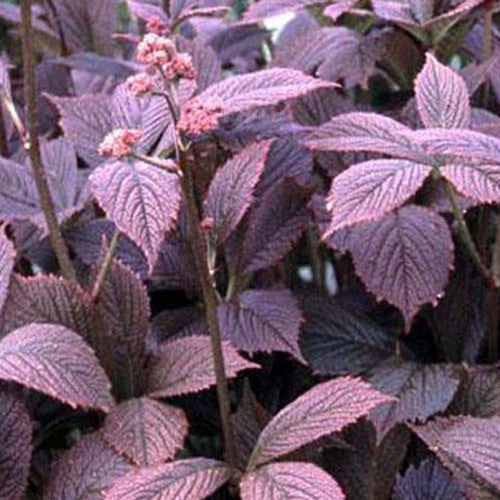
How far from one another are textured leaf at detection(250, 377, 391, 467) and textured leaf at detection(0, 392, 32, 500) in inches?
7.2

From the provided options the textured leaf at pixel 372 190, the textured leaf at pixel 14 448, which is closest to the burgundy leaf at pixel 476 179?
the textured leaf at pixel 372 190

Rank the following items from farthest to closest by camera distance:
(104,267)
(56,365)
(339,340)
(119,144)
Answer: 1. (339,340)
2. (104,267)
3. (56,365)
4. (119,144)

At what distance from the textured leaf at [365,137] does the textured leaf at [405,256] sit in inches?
3.3

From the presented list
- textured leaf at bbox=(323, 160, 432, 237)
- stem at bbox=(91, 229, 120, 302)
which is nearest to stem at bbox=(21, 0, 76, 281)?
stem at bbox=(91, 229, 120, 302)

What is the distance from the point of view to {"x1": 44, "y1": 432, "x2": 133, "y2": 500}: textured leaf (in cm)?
92

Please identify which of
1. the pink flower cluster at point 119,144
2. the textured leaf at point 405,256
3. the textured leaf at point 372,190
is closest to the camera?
the pink flower cluster at point 119,144

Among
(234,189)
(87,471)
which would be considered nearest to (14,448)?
(87,471)

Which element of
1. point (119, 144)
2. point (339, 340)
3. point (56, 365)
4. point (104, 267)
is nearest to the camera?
point (119, 144)

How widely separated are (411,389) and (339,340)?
0.35 feet

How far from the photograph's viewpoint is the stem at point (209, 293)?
2.64 ft

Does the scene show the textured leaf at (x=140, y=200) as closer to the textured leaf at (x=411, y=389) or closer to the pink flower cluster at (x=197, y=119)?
the pink flower cluster at (x=197, y=119)

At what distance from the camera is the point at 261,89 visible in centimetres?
97

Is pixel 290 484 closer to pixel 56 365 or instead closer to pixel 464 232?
pixel 56 365

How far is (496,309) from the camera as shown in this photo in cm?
112
